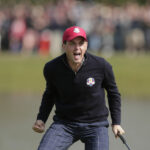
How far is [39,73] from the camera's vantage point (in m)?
16.8

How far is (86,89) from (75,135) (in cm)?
48

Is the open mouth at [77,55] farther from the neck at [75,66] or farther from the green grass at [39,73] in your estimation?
the green grass at [39,73]

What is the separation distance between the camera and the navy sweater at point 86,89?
5.21m

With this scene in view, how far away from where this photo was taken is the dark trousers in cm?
513

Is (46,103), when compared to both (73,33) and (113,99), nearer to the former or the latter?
(113,99)

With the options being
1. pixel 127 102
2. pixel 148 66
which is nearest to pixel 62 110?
pixel 127 102

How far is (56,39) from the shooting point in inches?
751

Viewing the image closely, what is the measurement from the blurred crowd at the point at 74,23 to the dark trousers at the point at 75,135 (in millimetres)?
12932

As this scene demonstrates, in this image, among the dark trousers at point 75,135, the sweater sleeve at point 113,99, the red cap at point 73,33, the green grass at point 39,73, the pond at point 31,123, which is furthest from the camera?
the green grass at point 39,73

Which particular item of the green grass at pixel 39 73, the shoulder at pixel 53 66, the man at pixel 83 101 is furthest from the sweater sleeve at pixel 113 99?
the green grass at pixel 39 73

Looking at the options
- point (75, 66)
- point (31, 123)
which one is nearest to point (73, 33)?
point (75, 66)

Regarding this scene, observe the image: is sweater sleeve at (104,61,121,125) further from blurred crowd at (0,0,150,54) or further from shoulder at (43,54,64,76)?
blurred crowd at (0,0,150,54)

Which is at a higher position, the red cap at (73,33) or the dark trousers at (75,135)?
the red cap at (73,33)

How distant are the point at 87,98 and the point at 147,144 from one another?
132 inches
